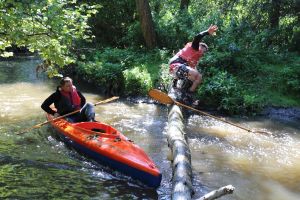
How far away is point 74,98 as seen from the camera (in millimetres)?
8477

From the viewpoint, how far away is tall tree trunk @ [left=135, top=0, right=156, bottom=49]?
14.6 meters

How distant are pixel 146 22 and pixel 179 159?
30.6 ft

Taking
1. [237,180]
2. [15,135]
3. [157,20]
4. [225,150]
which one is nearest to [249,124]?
[225,150]

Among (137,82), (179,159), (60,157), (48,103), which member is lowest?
(60,157)

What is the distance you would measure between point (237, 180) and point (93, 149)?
2410 mm

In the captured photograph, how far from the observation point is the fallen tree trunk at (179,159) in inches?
201

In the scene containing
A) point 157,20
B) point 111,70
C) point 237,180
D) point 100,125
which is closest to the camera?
point 237,180

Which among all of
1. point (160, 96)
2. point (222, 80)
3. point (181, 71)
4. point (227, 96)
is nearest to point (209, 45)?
point (222, 80)

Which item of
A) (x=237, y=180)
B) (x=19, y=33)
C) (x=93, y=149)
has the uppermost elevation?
(x=19, y=33)

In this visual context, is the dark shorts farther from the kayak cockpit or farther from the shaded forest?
the kayak cockpit

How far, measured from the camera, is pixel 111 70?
41.5ft

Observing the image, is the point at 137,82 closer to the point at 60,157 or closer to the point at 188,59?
the point at 188,59

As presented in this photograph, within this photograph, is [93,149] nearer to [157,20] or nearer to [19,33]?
[19,33]

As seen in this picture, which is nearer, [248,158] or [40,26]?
[40,26]
